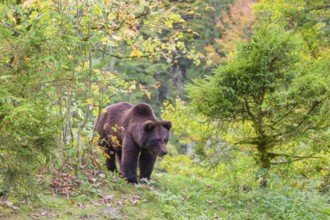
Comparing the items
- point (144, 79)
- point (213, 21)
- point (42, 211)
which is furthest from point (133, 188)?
point (213, 21)

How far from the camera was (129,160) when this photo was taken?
1096 cm

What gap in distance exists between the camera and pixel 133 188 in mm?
10109

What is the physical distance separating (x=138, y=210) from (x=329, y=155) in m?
4.84

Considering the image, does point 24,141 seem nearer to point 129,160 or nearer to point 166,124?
point 129,160

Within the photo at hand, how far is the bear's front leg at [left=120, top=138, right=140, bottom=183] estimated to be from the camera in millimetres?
10758

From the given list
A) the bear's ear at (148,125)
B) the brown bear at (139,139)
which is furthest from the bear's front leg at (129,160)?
the bear's ear at (148,125)

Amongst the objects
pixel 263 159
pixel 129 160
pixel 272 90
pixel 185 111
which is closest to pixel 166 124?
pixel 185 111

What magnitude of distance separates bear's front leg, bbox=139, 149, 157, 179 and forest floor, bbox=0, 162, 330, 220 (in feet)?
1.23

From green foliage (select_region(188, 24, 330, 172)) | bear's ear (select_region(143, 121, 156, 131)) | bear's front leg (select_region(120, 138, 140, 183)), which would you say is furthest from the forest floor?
green foliage (select_region(188, 24, 330, 172))

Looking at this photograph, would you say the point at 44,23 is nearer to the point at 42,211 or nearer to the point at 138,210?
the point at 42,211

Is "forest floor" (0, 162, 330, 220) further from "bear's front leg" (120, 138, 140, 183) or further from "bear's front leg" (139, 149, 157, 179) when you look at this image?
"bear's front leg" (139, 149, 157, 179)

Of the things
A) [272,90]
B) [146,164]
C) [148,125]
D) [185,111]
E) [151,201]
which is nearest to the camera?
[151,201]

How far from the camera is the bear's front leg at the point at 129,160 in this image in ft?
35.3

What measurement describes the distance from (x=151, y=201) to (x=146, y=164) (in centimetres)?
204
